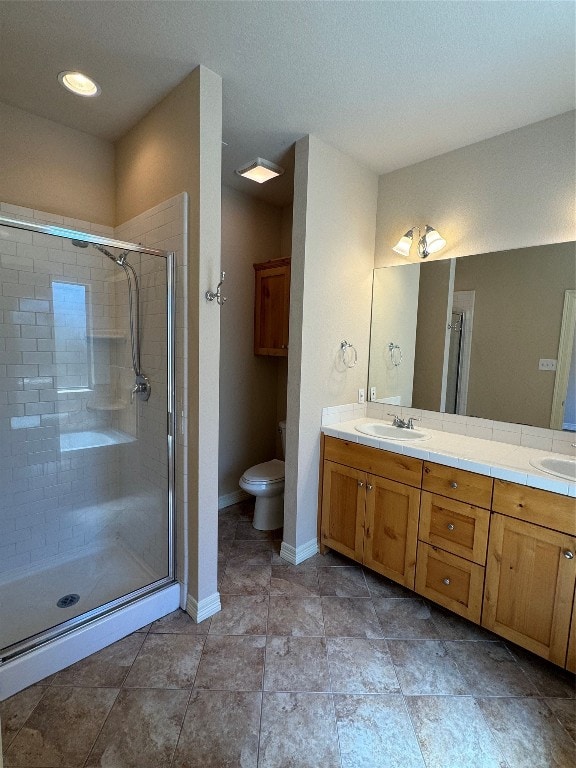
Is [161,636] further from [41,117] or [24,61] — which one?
[41,117]

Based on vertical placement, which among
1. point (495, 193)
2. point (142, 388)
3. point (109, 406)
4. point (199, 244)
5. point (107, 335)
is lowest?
point (109, 406)

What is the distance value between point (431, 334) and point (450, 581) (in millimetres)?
1493

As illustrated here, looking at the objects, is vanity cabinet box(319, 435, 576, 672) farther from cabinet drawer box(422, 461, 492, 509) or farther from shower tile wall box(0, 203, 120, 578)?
shower tile wall box(0, 203, 120, 578)

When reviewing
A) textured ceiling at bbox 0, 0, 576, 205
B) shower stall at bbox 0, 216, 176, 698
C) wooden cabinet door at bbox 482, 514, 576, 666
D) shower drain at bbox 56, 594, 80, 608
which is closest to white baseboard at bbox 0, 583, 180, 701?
shower stall at bbox 0, 216, 176, 698

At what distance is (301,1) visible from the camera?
1.36 m

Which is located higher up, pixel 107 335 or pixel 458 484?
pixel 107 335

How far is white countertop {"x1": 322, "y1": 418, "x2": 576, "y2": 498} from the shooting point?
5.30 feet

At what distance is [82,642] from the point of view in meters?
1.68

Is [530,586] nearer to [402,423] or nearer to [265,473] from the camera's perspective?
[402,423]

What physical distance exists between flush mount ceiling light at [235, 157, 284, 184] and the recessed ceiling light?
80 centimetres

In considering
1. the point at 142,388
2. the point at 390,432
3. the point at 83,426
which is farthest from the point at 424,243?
the point at 83,426

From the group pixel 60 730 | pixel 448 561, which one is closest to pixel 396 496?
pixel 448 561

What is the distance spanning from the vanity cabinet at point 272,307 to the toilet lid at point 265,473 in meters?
0.91

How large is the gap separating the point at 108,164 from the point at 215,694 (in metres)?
3.00
